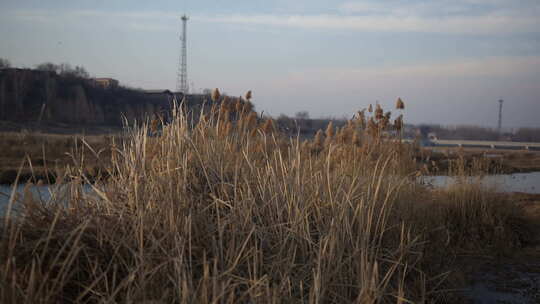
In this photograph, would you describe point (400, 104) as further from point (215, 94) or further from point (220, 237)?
point (220, 237)

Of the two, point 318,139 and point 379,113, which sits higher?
point 379,113

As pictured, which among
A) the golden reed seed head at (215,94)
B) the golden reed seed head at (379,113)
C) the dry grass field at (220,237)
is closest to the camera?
the dry grass field at (220,237)

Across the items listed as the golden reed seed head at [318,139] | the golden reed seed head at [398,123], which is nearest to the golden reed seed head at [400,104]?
the golden reed seed head at [398,123]

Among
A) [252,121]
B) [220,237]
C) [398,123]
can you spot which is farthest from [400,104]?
[220,237]

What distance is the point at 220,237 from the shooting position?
7.65ft

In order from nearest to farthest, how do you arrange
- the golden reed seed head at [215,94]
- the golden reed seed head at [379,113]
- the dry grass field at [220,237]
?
1. the dry grass field at [220,237]
2. the golden reed seed head at [215,94]
3. the golden reed seed head at [379,113]

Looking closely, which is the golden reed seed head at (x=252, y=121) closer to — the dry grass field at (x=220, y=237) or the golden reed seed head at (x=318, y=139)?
the dry grass field at (x=220, y=237)

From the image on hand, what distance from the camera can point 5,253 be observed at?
2045mm

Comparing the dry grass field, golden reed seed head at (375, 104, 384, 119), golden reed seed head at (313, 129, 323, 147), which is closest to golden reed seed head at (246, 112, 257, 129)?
the dry grass field

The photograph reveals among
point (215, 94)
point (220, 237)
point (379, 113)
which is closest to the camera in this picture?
point (220, 237)

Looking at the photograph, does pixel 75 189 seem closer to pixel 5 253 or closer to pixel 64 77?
pixel 5 253

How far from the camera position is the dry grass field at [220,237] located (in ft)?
6.86

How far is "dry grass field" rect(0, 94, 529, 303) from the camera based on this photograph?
2092 mm

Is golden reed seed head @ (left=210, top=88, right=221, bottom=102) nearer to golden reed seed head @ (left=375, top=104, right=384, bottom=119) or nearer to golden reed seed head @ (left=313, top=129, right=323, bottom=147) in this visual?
golden reed seed head @ (left=313, top=129, right=323, bottom=147)
